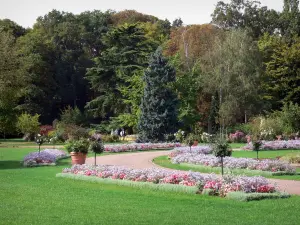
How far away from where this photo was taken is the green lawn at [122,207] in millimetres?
10242

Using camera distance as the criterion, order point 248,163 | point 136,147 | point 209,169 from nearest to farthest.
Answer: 1. point 248,163
2. point 209,169
3. point 136,147

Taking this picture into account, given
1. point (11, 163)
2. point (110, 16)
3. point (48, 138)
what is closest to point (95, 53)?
point (110, 16)

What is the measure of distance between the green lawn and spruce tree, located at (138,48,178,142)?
23401 millimetres

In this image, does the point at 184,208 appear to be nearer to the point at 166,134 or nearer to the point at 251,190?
the point at 251,190

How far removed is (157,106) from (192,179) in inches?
992

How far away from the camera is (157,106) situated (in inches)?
1576

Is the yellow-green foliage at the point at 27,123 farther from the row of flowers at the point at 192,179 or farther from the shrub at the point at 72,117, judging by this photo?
the row of flowers at the point at 192,179

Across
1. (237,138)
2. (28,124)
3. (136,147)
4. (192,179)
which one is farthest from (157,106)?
(192,179)

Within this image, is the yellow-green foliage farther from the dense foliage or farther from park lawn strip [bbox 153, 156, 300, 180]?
park lawn strip [bbox 153, 156, 300, 180]

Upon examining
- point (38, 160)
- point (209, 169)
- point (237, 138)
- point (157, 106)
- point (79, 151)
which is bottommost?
point (209, 169)

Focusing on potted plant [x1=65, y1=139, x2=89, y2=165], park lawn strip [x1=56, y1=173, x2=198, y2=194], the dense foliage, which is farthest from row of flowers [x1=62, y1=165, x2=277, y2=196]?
the dense foliage

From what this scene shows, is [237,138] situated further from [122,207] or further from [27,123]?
[122,207]

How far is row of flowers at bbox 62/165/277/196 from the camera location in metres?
13.7

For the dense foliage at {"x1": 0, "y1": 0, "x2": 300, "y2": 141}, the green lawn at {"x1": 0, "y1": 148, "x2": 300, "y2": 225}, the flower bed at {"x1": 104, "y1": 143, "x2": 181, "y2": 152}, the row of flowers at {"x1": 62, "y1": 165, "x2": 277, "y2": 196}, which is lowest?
the green lawn at {"x1": 0, "y1": 148, "x2": 300, "y2": 225}
